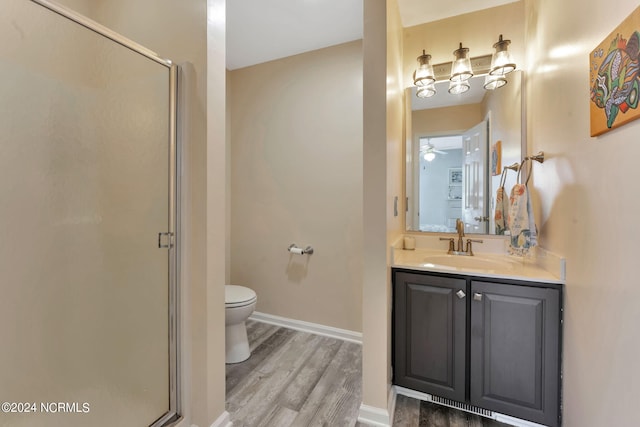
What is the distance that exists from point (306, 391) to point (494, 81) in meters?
2.43

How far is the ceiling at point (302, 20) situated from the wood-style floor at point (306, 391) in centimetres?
258

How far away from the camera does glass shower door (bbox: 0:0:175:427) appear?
1.08 metres

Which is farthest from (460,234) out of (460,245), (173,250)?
(173,250)

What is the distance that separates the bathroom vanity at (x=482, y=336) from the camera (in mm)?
1323

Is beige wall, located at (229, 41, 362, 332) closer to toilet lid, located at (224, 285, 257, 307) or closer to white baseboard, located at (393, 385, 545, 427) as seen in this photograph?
toilet lid, located at (224, 285, 257, 307)

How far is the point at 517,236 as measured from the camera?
1551 mm

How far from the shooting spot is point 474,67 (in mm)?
1914

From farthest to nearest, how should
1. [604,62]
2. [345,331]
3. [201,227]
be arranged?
[345,331], [201,227], [604,62]

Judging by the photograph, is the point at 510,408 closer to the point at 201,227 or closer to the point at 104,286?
the point at 201,227

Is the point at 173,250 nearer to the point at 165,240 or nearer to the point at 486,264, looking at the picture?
the point at 165,240

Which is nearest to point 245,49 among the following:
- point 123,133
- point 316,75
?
point 316,75

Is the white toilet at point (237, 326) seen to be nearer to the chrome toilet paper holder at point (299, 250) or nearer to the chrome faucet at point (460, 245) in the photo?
the chrome toilet paper holder at point (299, 250)

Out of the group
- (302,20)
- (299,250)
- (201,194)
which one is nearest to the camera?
(201,194)

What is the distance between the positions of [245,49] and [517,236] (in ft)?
8.51
